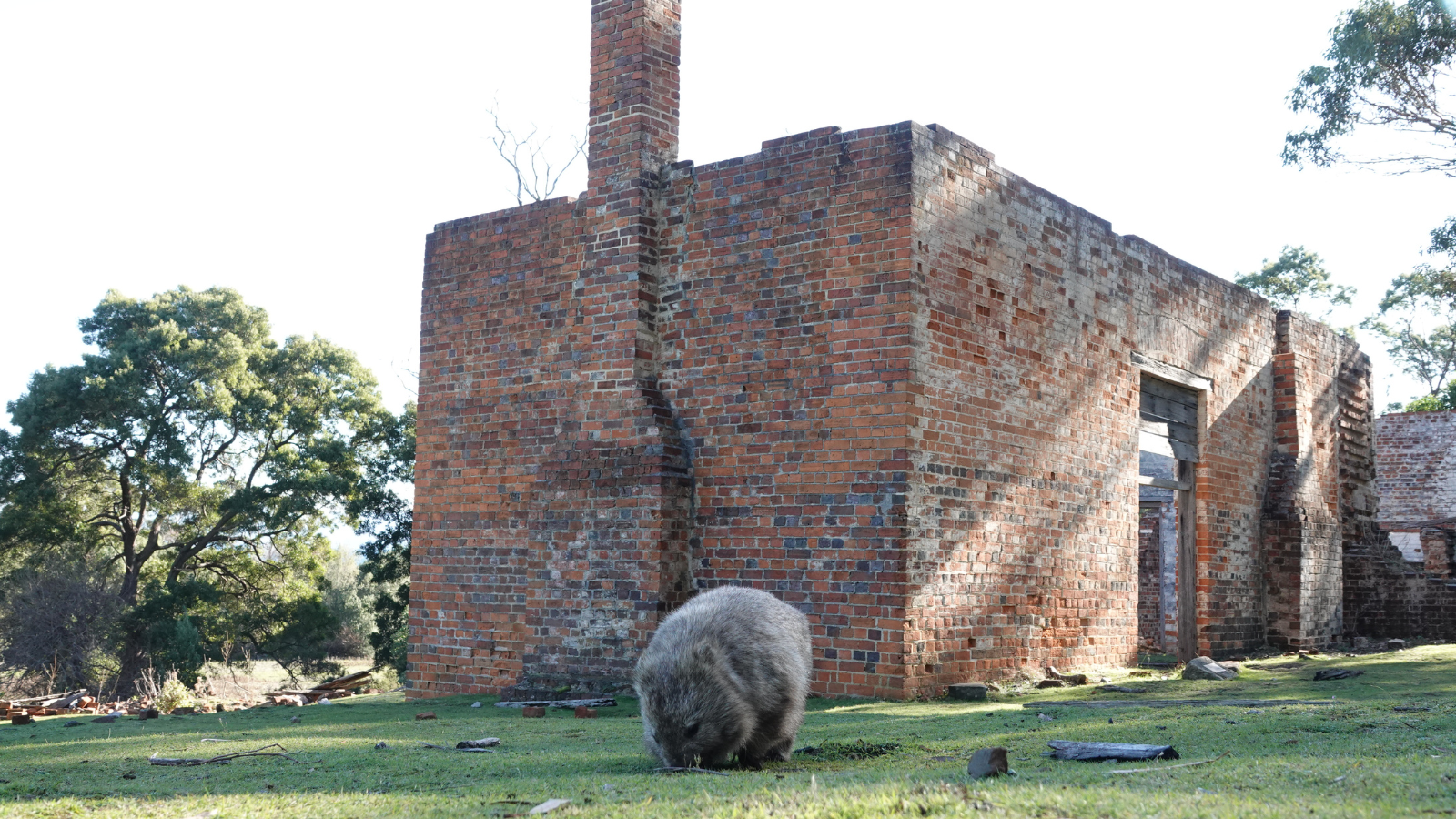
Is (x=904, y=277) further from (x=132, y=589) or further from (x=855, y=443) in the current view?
(x=132, y=589)

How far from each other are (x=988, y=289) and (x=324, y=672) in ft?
69.4

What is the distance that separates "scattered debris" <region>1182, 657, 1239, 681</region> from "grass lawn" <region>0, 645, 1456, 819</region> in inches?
50.3

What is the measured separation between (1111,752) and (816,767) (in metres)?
1.35

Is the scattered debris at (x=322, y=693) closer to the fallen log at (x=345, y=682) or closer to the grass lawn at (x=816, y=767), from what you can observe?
the fallen log at (x=345, y=682)

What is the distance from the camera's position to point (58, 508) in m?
24.2

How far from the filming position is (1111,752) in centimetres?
510

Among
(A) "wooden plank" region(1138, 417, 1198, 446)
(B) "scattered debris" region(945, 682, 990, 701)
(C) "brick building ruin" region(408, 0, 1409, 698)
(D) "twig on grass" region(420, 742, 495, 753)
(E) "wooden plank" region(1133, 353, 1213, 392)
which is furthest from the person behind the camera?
(A) "wooden plank" region(1138, 417, 1198, 446)

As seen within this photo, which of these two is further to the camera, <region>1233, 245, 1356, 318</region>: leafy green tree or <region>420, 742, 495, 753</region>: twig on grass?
<region>1233, 245, 1356, 318</region>: leafy green tree

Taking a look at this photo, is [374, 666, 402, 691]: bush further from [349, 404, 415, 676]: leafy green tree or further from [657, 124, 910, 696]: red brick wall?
[657, 124, 910, 696]: red brick wall

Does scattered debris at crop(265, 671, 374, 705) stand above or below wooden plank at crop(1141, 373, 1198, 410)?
below

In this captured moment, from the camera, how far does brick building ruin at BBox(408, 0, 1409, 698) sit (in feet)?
29.3

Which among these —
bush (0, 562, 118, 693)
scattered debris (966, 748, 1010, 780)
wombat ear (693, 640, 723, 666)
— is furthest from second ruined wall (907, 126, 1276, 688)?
bush (0, 562, 118, 693)

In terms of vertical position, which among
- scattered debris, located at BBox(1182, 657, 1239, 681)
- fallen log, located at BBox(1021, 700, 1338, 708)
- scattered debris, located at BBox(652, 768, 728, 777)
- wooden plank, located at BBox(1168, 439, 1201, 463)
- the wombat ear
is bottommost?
scattered debris, located at BBox(1182, 657, 1239, 681)

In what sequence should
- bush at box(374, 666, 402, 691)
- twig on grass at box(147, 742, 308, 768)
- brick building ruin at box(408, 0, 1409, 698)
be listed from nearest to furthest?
twig on grass at box(147, 742, 308, 768) < brick building ruin at box(408, 0, 1409, 698) < bush at box(374, 666, 402, 691)
